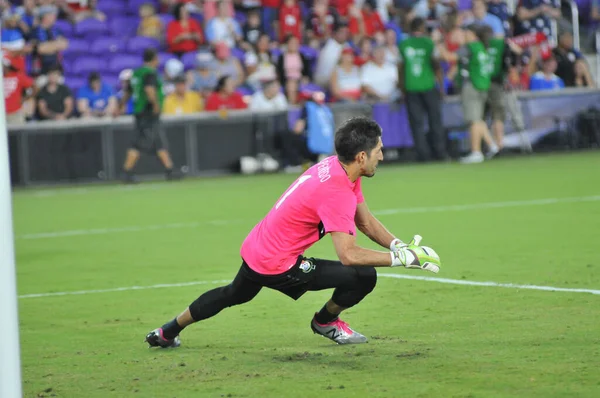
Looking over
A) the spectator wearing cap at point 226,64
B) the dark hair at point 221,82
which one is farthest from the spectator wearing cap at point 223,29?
the dark hair at point 221,82

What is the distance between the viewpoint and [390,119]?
962 inches

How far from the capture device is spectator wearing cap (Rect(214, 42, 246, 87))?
24641 mm

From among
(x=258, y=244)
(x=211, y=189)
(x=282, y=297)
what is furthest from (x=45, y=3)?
(x=258, y=244)

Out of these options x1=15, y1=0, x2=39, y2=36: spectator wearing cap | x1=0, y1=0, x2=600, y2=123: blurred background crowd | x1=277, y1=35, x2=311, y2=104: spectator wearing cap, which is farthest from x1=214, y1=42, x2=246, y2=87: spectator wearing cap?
x1=15, y1=0, x2=39, y2=36: spectator wearing cap

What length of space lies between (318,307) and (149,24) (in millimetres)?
17654

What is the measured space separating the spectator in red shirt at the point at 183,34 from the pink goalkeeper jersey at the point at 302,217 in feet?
60.7

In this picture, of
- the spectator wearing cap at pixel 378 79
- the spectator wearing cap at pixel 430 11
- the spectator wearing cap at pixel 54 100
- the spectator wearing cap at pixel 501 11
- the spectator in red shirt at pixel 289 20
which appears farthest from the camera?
the spectator wearing cap at pixel 501 11

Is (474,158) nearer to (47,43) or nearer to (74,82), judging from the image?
(74,82)

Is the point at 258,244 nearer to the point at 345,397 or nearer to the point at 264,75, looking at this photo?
the point at 345,397

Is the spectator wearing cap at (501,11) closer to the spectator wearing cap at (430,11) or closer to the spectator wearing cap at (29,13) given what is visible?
the spectator wearing cap at (430,11)

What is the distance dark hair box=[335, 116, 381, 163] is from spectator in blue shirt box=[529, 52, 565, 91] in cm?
2014

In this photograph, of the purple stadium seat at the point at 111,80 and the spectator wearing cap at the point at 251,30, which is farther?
the spectator wearing cap at the point at 251,30

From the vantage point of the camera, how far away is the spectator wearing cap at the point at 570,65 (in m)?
26.6

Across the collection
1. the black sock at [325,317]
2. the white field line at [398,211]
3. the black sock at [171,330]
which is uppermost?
the black sock at [325,317]
